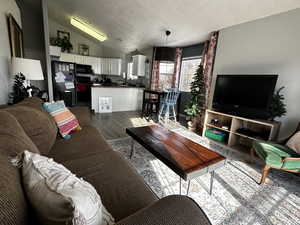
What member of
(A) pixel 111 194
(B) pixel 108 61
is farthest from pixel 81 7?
(A) pixel 111 194

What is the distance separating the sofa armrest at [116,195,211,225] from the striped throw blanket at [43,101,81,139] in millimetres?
1404

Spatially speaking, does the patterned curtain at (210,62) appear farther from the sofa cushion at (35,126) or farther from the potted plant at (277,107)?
the sofa cushion at (35,126)

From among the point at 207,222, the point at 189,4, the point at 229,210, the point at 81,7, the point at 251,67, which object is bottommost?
the point at 229,210

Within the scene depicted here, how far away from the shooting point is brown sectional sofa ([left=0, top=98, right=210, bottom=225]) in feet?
1.64

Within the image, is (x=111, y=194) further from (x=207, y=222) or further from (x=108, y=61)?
(x=108, y=61)

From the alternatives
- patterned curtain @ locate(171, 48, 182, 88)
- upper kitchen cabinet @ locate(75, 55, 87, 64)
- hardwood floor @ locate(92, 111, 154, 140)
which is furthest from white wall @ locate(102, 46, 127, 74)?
Answer: hardwood floor @ locate(92, 111, 154, 140)

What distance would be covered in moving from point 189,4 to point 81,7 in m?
2.81

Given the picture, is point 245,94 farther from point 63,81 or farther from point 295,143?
point 63,81

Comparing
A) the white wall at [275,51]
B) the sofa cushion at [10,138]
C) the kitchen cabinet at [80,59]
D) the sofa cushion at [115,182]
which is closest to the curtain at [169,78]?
the white wall at [275,51]

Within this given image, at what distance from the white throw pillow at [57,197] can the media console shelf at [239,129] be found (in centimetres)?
254

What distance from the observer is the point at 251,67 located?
8.74ft

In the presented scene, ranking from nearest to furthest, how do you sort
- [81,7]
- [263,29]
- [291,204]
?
[291,204] → [263,29] → [81,7]

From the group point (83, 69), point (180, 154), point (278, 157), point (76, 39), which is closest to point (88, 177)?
point (180, 154)

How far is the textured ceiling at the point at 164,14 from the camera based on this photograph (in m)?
2.32
